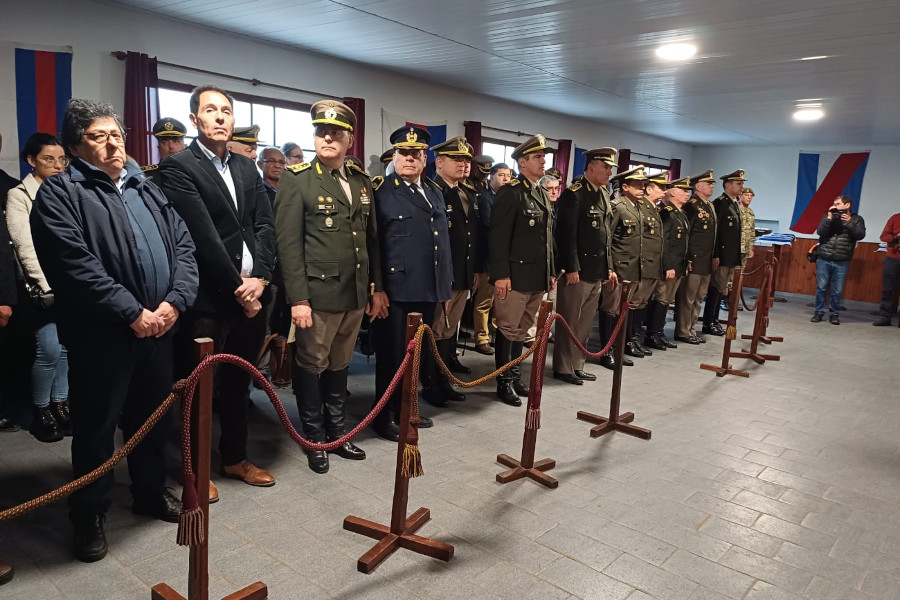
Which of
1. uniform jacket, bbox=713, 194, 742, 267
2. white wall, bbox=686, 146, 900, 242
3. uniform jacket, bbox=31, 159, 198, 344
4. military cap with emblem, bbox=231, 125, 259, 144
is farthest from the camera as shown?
white wall, bbox=686, 146, 900, 242

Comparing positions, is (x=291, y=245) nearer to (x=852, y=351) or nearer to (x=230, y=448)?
(x=230, y=448)

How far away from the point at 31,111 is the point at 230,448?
389 cm

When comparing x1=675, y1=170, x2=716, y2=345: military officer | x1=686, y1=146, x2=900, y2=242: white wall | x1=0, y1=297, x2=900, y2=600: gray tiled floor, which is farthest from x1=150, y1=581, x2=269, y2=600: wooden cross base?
x1=686, y1=146, x2=900, y2=242: white wall

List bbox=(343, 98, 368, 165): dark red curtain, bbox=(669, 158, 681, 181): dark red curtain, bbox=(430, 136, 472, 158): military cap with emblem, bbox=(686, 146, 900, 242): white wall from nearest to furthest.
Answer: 1. bbox=(430, 136, 472, 158): military cap with emblem
2. bbox=(343, 98, 368, 165): dark red curtain
3. bbox=(686, 146, 900, 242): white wall
4. bbox=(669, 158, 681, 181): dark red curtain

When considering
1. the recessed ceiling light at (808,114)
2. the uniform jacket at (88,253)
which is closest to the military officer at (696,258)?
the recessed ceiling light at (808,114)

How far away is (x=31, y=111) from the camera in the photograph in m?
5.13

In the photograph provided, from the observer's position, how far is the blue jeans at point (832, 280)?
8.98m

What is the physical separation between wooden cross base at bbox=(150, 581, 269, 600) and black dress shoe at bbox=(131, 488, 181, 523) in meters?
0.52

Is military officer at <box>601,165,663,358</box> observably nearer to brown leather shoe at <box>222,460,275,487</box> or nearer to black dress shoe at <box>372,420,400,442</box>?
black dress shoe at <box>372,420,400,442</box>

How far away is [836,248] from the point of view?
353 inches

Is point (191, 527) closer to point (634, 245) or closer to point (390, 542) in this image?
point (390, 542)

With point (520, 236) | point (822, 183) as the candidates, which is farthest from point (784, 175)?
Result: point (520, 236)

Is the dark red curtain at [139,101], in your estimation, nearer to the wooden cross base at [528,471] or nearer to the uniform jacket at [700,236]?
the wooden cross base at [528,471]

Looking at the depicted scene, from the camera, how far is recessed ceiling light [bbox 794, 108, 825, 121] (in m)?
9.37
